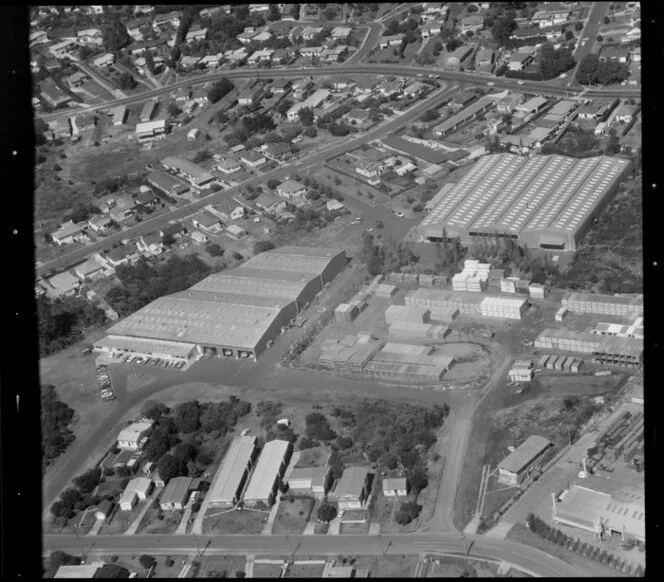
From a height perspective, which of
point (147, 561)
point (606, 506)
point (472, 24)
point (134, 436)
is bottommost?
point (134, 436)

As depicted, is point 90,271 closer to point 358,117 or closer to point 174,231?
point 174,231

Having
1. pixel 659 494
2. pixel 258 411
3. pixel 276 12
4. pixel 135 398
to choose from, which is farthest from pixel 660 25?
pixel 276 12

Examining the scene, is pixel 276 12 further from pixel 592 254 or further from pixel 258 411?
pixel 258 411

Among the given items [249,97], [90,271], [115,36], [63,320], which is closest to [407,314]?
[63,320]

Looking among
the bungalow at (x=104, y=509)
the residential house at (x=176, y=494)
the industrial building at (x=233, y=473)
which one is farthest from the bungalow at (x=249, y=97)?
the bungalow at (x=104, y=509)

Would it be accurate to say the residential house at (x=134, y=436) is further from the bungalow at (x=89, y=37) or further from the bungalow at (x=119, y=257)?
the bungalow at (x=89, y=37)

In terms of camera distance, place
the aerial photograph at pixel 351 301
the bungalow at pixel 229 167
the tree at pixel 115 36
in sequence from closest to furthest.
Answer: the aerial photograph at pixel 351 301, the bungalow at pixel 229 167, the tree at pixel 115 36
